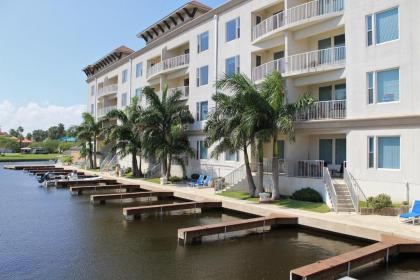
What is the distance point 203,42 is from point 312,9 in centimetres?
1216

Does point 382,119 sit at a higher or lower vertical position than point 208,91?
lower

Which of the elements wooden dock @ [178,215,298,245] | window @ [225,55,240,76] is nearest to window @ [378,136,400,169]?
wooden dock @ [178,215,298,245]

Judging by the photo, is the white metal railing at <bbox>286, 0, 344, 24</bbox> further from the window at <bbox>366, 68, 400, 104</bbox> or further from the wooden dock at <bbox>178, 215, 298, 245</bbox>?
the wooden dock at <bbox>178, 215, 298, 245</bbox>

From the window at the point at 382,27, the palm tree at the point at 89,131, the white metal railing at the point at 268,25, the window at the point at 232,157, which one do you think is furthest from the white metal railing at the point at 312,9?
the palm tree at the point at 89,131

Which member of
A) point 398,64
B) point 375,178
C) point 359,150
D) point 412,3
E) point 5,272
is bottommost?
point 5,272

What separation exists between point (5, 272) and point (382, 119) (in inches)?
691

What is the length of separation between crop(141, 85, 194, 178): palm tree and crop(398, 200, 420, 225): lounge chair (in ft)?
62.5

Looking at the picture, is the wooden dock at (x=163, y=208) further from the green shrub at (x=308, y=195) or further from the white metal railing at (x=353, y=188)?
the white metal railing at (x=353, y=188)

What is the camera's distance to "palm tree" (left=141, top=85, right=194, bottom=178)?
3172 centimetres

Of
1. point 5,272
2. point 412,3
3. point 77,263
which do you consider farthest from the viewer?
point 412,3

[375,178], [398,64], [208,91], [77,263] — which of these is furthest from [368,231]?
[208,91]

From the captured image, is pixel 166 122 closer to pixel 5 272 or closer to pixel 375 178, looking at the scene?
pixel 375 178

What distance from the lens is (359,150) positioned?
65.9 ft

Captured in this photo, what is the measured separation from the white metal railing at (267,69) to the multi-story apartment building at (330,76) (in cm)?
7
